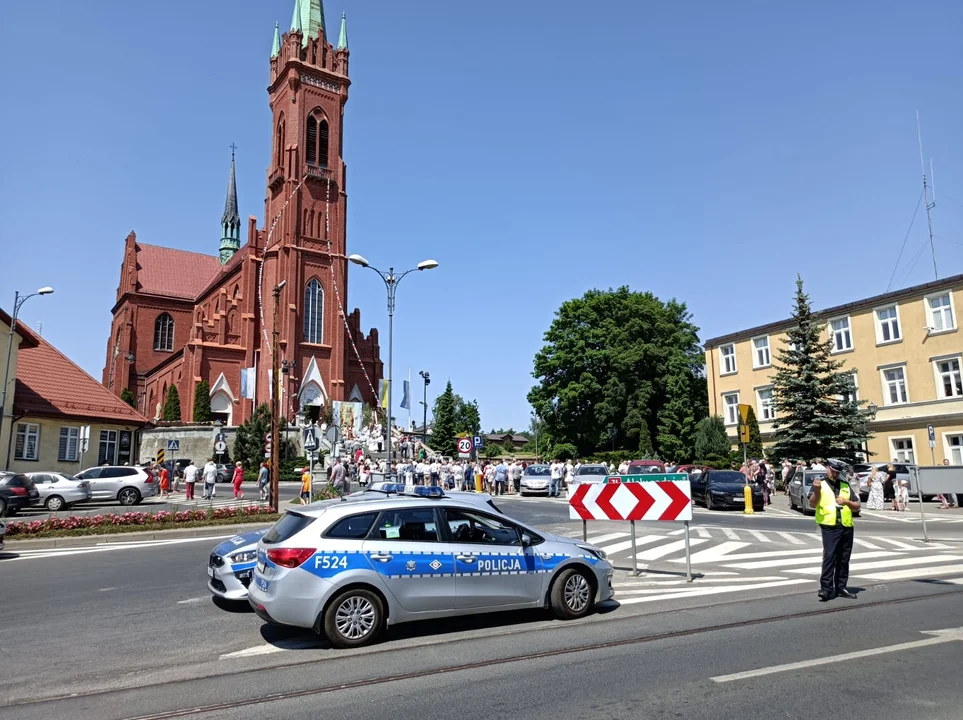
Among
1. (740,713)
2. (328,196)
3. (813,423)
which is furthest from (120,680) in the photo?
(328,196)

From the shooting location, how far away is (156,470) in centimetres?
3709

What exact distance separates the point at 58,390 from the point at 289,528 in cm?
3431

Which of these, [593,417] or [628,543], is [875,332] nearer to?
[593,417]

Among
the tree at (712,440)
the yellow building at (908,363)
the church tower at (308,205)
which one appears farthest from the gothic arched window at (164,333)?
the yellow building at (908,363)

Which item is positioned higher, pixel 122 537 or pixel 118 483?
pixel 118 483

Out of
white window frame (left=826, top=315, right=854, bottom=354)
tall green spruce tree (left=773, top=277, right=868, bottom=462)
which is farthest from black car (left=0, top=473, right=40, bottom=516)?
white window frame (left=826, top=315, right=854, bottom=354)

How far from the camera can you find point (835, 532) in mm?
8648

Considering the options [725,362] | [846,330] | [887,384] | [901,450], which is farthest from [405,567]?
[725,362]

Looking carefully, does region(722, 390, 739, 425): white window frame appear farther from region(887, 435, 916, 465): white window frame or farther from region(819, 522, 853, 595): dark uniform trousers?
region(819, 522, 853, 595): dark uniform trousers

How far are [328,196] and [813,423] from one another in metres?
46.2

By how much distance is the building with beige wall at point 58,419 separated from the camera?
32.1m

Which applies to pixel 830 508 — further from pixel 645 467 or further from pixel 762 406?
pixel 762 406

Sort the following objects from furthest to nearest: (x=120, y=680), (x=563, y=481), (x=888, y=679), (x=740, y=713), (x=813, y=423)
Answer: (x=563, y=481) → (x=813, y=423) → (x=120, y=680) → (x=888, y=679) → (x=740, y=713)

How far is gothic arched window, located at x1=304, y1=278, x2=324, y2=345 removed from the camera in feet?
201
